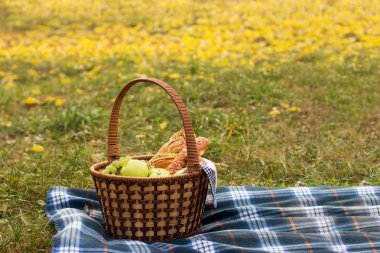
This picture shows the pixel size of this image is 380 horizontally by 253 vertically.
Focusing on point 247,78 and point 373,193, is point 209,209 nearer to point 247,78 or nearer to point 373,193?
point 373,193

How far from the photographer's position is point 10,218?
3.24m

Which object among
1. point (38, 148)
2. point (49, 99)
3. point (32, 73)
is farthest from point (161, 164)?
point (32, 73)

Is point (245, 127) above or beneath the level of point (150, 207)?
beneath

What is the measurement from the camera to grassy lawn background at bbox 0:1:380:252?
13.0 feet

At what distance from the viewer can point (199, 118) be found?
5047 millimetres

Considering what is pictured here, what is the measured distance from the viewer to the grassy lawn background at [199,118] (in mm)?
3969

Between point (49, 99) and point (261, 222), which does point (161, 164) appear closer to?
point (261, 222)

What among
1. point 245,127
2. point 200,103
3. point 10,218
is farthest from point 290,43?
point 10,218

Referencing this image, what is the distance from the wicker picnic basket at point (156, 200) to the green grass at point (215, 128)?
0.40 meters

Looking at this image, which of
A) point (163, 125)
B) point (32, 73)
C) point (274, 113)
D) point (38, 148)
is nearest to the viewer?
point (38, 148)

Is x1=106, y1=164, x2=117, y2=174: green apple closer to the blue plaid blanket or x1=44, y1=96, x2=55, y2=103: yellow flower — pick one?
the blue plaid blanket

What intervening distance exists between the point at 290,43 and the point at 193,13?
→ 2423 millimetres

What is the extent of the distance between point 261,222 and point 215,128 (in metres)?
1.89

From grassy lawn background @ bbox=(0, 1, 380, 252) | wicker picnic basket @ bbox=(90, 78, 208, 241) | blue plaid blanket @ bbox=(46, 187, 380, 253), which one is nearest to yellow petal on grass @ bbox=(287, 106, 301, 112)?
grassy lawn background @ bbox=(0, 1, 380, 252)
